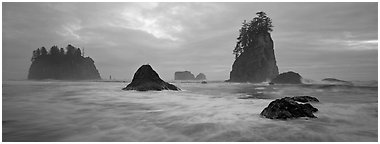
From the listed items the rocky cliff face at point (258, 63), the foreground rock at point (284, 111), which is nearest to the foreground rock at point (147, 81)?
the foreground rock at point (284, 111)

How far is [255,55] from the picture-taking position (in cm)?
5278

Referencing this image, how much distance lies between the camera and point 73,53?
92.6 metres

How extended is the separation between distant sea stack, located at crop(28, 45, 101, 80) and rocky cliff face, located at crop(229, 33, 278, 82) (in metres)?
73.4

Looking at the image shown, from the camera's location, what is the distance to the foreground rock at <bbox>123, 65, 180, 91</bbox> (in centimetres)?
1697

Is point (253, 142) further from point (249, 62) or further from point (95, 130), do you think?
point (249, 62)

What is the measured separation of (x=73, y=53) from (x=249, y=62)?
266ft

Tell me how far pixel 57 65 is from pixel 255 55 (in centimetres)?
8295

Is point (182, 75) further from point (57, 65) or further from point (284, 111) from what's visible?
point (284, 111)

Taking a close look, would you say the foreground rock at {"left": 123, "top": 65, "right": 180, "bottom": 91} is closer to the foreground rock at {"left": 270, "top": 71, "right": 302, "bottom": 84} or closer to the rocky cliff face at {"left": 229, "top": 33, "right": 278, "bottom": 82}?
the foreground rock at {"left": 270, "top": 71, "right": 302, "bottom": 84}

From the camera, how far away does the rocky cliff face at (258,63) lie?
51.0 metres

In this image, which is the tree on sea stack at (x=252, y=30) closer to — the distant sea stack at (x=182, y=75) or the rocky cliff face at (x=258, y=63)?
the rocky cliff face at (x=258, y=63)

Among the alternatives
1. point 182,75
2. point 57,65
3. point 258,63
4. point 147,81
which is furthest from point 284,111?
point 182,75

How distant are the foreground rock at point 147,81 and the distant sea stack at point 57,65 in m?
84.2

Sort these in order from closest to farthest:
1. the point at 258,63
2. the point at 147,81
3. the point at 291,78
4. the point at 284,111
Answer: the point at 284,111, the point at 147,81, the point at 291,78, the point at 258,63
